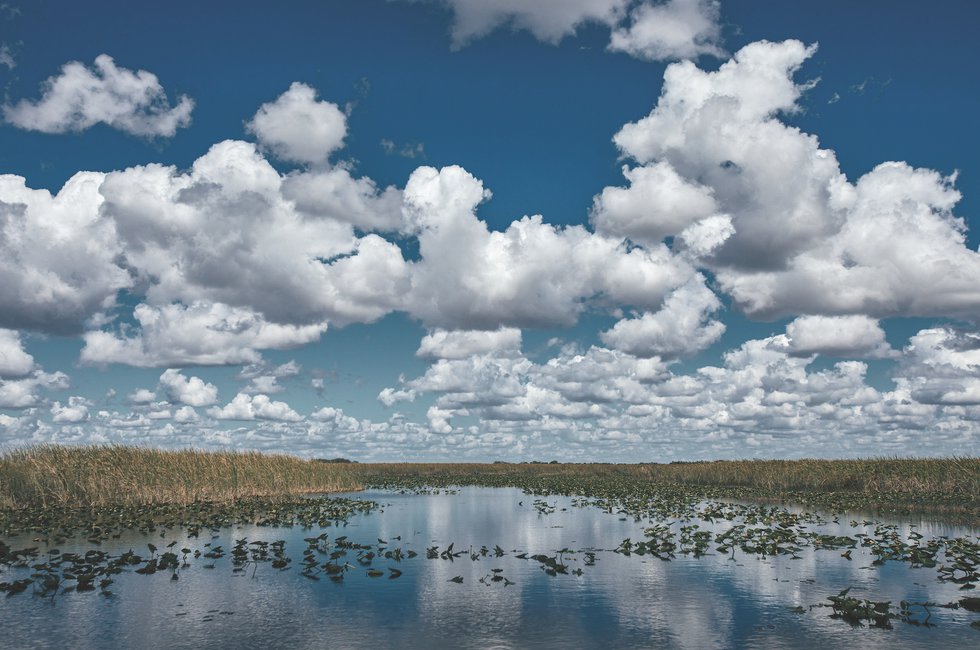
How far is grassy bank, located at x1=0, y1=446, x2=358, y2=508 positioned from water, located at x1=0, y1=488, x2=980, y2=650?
1243 centimetres

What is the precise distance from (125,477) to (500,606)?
28349mm

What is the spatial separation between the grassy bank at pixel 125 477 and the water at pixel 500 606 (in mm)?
12434

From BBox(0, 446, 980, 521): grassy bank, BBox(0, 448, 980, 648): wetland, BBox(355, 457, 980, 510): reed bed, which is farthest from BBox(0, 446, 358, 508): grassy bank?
BBox(355, 457, 980, 510): reed bed

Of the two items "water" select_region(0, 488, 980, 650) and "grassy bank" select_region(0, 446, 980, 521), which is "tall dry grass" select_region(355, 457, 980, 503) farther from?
"water" select_region(0, 488, 980, 650)

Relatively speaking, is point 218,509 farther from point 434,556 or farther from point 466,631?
point 466,631

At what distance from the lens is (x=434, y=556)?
69.6 feet

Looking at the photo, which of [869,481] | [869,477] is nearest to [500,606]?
[869,481]

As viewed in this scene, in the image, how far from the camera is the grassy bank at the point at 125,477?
112ft

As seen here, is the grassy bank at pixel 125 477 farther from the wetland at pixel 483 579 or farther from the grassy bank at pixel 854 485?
the grassy bank at pixel 854 485

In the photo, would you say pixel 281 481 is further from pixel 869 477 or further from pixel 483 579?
pixel 869 477

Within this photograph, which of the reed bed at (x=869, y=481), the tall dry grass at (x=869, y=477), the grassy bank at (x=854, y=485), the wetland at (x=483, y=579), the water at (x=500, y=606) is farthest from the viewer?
the tall dry grass at (x=869, y=477)

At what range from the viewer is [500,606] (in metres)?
14.6

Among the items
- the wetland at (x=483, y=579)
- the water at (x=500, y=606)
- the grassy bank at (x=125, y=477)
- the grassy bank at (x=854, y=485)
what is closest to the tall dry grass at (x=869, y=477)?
the grassy bank at (x=854, y=485)

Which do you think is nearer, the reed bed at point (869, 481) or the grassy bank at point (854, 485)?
the grassy bank at point (854, 485)
